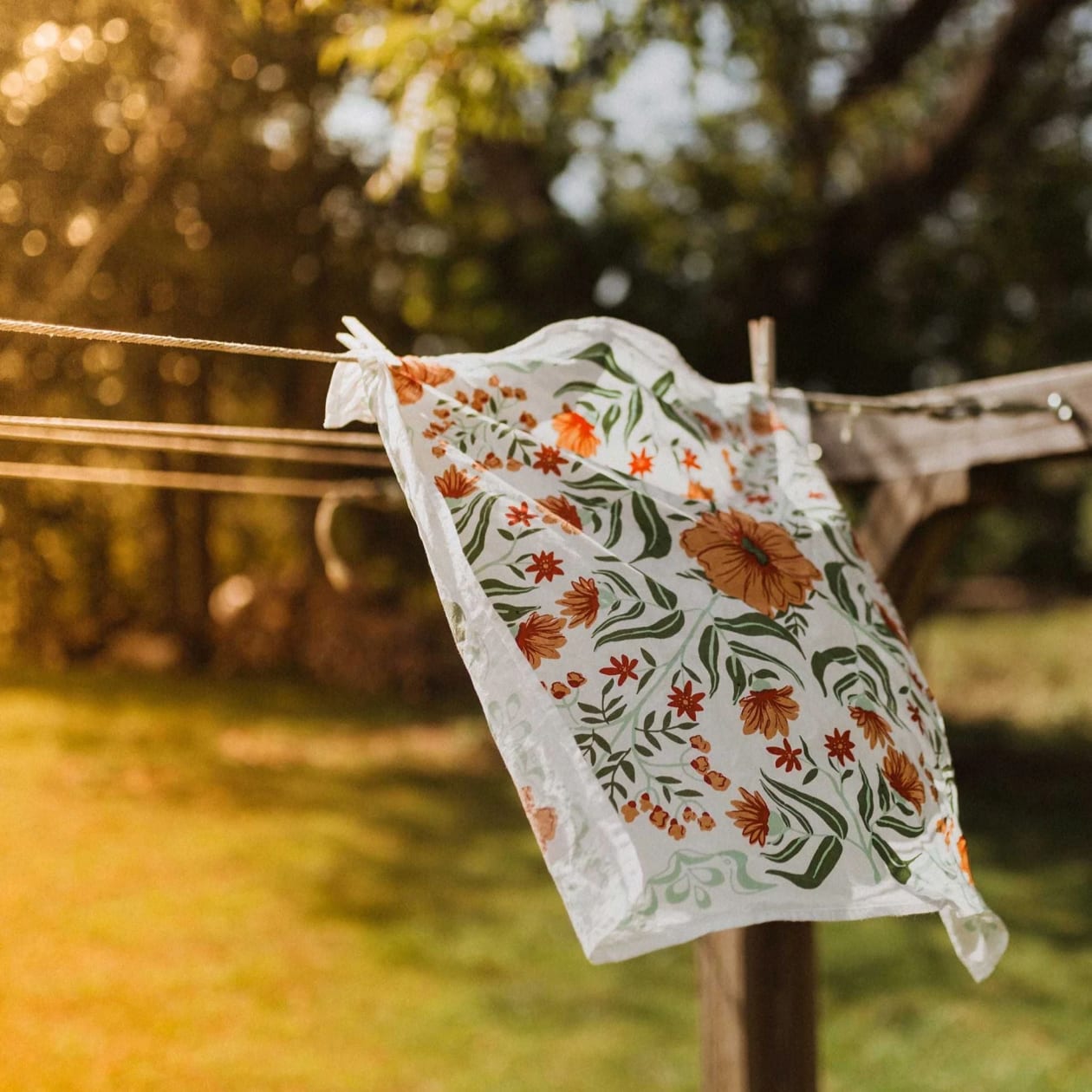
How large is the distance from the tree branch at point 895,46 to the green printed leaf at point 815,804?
16.4 ft

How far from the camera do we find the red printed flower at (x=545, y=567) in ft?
4.59

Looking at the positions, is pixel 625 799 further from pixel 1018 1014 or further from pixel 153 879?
pixel 153 879

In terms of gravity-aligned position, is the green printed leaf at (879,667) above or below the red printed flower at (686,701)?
below

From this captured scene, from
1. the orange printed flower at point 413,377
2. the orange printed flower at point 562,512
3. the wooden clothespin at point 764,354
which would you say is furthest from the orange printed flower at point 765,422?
the orange printed flower at point 413,377

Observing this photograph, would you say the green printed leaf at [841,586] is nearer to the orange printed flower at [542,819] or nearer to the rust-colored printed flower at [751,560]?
the rust-colored printed flower at [751,560]

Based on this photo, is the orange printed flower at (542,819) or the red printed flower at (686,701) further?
the red printed flower at (686,701)

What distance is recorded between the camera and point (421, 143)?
10.1ft

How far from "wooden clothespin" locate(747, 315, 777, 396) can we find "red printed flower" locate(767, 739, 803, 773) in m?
0.65

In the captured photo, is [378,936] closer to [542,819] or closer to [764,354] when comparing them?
[764,354]

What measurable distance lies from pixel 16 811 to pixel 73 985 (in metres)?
1.93

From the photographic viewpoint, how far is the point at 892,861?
1.40 m

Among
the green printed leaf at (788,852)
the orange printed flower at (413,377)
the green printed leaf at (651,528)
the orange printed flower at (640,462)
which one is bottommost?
the green printed leaf at (788,852)

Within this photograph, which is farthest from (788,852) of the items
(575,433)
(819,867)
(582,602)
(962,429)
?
(962,429)

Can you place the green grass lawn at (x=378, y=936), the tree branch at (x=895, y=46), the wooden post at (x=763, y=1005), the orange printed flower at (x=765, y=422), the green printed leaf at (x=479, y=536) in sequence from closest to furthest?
the green printed leaf at (x=479, y=536) → the orange printed flower at (x=765, y=422) → the wooden post at (x=763, y=1005) → the green grass lawn at (x=378, y=936) → the tree branch at (x=895, y=46)
